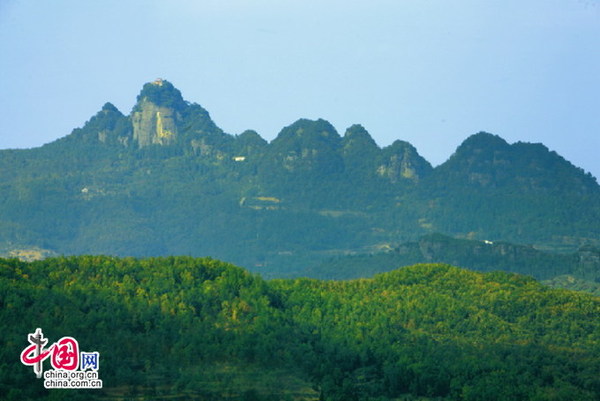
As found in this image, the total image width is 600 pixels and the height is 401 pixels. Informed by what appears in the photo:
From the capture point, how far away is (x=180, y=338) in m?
107

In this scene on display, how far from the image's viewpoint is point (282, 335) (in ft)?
373

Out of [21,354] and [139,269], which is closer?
[21,354]

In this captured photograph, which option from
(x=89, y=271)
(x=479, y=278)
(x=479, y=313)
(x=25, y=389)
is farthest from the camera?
(x=479, y=278)

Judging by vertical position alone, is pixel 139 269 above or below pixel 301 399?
above

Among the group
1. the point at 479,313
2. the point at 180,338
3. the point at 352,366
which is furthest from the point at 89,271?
the point at 479,313

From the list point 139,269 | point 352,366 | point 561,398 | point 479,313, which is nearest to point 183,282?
point 139,269

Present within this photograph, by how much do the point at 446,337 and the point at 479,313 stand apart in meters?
9.27

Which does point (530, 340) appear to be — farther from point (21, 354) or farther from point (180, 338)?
point (21, 354)

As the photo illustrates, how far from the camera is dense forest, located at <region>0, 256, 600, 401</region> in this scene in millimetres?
98750

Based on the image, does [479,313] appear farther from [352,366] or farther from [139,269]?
[139,269]

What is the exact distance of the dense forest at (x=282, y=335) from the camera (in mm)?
98750

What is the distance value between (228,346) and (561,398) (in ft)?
88.4

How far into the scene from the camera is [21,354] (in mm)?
91375

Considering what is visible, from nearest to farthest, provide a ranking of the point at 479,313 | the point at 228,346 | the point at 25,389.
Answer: the point at 25,389
the point at 228,346
the point at 479,313
